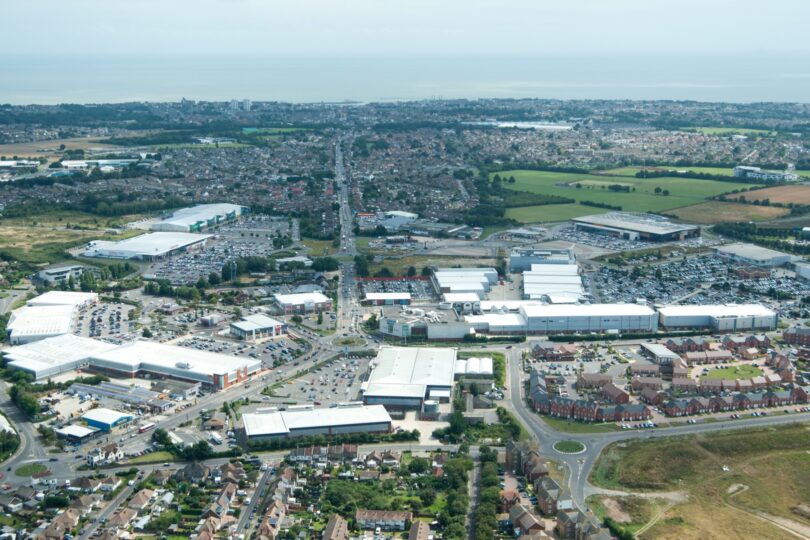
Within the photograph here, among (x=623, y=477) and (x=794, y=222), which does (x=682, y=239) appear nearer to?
(x=794, y=222)

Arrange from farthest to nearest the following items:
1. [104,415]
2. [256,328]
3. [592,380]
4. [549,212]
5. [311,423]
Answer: [549,212] → [256,328] → [592,380] → [104,415] → [311,423]

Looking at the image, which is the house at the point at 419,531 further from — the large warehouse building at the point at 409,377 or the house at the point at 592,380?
the house at the point at 592,380

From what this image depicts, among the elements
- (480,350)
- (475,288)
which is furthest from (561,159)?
(480,350)

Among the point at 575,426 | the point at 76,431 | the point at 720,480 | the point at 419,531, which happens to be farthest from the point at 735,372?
the point at 76,431

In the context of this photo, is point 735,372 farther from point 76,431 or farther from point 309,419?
point 76,431

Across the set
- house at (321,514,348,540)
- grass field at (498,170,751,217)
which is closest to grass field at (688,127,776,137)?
grass field at (498,170,751,217)
